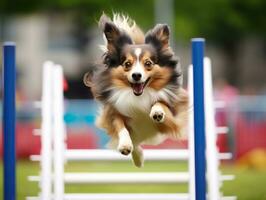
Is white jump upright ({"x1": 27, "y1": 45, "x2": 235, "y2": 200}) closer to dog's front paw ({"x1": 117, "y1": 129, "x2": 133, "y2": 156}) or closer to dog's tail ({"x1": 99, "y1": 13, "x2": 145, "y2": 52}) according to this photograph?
dog's tail ({"x1": 99, "y1": 13, "x2": 145, "y2": 52})

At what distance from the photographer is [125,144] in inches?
288

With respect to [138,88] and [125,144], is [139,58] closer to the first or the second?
[138,88]

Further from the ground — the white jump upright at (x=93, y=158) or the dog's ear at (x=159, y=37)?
the dog's ear at (x=159, y=37)

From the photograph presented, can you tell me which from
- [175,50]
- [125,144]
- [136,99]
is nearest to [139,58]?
[136,99]

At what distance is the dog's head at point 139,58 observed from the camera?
7.34m

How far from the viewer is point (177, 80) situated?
7656 millimetres

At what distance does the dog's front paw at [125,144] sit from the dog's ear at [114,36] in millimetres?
692

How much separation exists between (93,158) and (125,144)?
158 centimetres

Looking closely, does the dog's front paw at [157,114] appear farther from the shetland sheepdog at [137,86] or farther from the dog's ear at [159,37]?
the dog's ear at [159,37]

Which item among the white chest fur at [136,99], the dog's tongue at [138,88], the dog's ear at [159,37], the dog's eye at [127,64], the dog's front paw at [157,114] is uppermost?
the dog's ear at [159,37]

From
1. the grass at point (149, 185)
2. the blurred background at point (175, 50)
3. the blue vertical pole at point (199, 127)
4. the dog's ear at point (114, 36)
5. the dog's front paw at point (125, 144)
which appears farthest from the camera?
the blurred background at point (175, 50)

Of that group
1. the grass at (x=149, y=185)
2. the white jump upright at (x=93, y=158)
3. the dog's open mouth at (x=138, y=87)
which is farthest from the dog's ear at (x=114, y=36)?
the grass at (x=149, y=185)

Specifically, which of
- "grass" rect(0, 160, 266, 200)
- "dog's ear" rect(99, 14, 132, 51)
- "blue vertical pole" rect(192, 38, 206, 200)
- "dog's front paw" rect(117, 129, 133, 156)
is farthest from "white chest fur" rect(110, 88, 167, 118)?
"grass" rect(0, 160, 266, 200)

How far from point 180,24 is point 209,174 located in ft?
78.2
